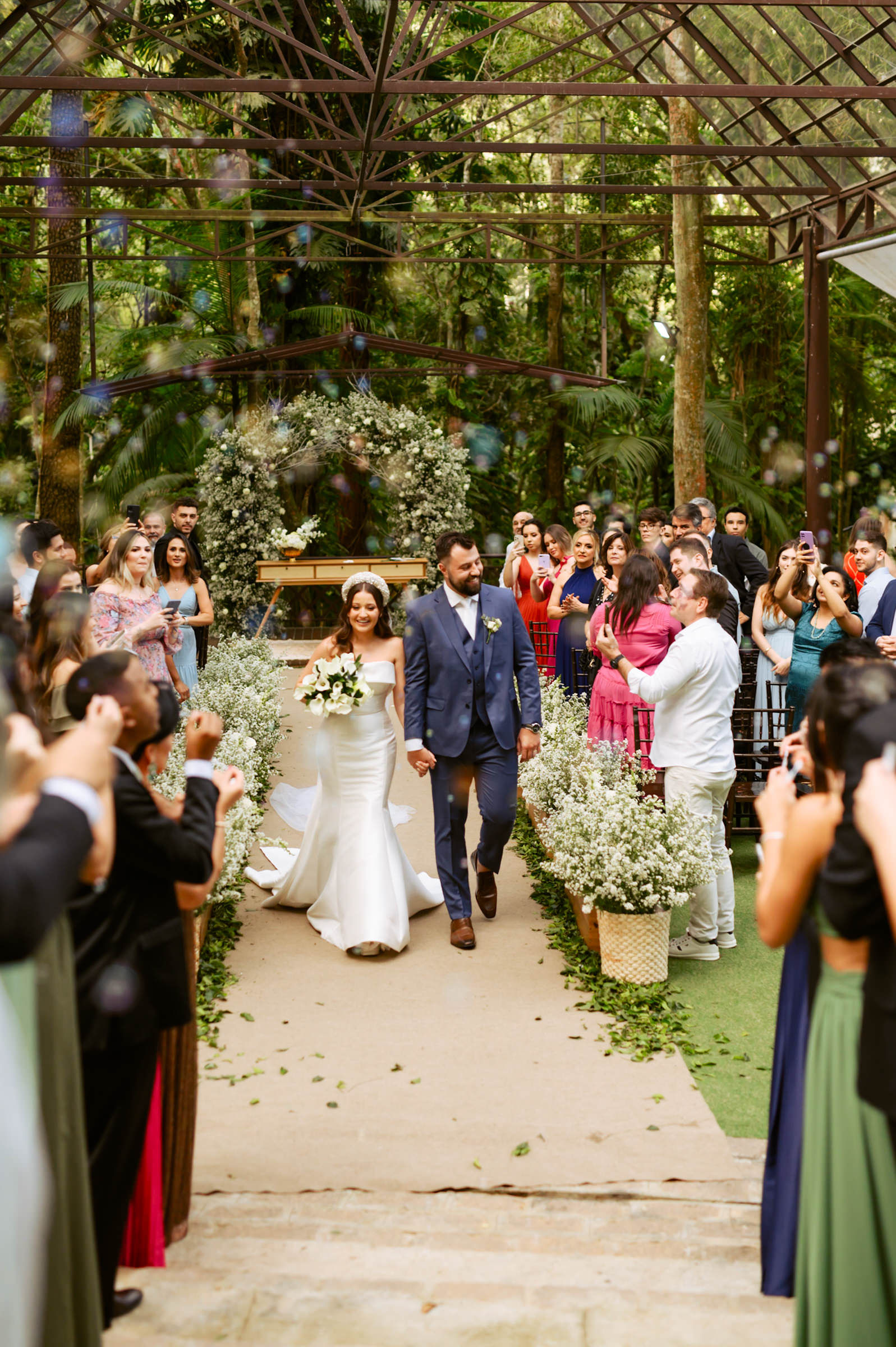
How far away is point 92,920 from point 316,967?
336 centimetres

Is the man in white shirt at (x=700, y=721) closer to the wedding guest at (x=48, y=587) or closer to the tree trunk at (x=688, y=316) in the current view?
the wedding guest at (x=48, y=587)

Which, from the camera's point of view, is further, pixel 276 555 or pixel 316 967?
pixel 276 555

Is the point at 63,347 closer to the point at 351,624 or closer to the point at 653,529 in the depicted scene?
the point at 653,529

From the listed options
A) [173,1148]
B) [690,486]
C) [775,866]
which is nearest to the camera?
[775,866]

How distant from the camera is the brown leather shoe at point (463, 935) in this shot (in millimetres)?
6230

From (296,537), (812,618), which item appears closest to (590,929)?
(812,618)

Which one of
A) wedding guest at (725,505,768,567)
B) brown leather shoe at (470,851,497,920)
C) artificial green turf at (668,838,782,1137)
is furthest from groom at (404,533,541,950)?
wedding guest at (725,505,768,567)

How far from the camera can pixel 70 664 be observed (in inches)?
189

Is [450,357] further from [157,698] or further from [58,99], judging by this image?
[157,698]

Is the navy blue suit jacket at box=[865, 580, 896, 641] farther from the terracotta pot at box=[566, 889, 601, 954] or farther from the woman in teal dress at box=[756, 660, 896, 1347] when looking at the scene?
the woman in teal dress at box=[756, 660, 896, 1347]

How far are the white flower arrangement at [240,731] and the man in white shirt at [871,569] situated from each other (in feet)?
13.1

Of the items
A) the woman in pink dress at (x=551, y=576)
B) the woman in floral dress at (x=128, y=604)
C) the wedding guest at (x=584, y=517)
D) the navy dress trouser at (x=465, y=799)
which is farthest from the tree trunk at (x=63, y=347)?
the navy dress trouser at (x=465, y=799)

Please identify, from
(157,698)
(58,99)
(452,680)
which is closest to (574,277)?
(58,99)

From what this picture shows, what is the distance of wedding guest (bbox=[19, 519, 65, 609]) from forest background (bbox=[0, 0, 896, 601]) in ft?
24.2
